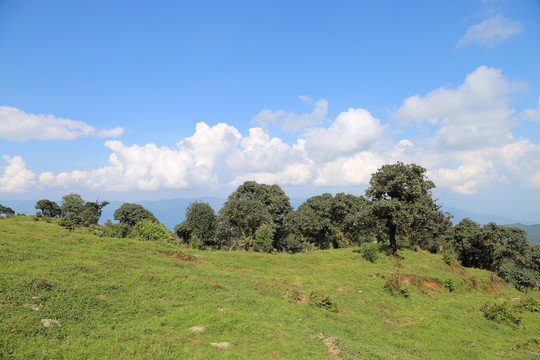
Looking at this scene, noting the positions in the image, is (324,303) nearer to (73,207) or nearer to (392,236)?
(392,236)

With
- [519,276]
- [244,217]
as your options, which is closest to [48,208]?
[244,217]

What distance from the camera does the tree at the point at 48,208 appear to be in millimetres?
60731

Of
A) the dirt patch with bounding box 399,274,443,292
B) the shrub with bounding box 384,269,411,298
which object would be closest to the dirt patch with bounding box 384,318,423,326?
the shrub with bounding box 384,269,411,298

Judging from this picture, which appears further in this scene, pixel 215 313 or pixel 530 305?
pixel 530 305

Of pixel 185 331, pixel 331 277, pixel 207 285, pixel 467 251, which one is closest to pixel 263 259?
pixel 331 277

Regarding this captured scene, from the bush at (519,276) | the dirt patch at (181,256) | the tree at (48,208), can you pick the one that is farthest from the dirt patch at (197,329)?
the tree at (48,208)

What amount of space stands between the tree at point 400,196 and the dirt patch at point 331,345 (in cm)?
2091

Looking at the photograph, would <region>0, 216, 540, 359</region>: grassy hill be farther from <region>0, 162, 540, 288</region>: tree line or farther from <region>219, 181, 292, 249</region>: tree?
<region>219, 181, 292, 249</region>: tree

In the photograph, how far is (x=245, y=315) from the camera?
14.0 metres

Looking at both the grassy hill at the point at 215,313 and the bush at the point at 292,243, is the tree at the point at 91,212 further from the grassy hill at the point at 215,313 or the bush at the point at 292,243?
the bush at the point at 292,243

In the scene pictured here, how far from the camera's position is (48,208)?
6394 cm

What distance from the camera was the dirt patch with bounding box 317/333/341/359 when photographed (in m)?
11.1

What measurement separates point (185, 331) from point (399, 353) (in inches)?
416

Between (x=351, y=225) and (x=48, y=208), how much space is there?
239 feet
